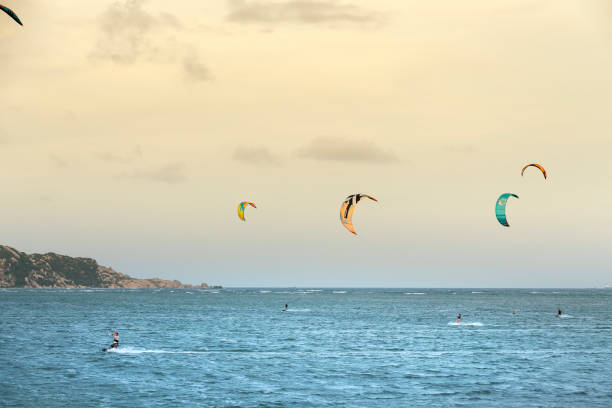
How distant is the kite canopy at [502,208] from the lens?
229 feet

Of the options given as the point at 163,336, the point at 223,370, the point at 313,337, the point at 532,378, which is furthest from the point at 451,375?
the point at 163,336

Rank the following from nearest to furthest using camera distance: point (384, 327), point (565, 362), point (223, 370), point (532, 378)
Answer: point (532, 378) < point (223, 370) < point (565, 362) < point (384, 327)

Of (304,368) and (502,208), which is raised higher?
(502,208)

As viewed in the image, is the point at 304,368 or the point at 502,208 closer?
the point at 304,368

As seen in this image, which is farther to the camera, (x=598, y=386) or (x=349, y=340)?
(x=349, y=340)

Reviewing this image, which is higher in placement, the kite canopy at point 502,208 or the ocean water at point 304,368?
the kite canopy at point 502,208

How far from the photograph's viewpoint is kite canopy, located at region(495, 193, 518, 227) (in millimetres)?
69875

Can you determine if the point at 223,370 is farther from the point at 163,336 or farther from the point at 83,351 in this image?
the point at 163,336

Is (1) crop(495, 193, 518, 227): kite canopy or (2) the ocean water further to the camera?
(1) crop(495, 193, 518, 227): kite canopy

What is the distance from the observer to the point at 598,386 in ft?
151

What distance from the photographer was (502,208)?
70.3m

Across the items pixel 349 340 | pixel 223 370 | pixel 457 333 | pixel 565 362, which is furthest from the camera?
pixel 457 333

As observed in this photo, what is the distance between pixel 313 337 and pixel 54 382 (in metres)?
40.9

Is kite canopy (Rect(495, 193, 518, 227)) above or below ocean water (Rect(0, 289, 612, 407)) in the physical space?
above
